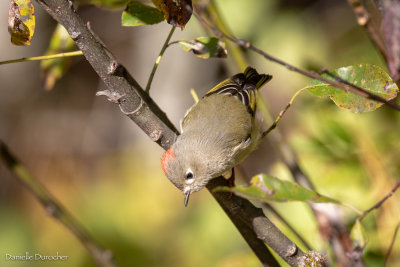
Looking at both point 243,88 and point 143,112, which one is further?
point 243,88

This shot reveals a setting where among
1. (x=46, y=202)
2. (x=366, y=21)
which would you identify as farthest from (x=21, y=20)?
(x=366, y=21)

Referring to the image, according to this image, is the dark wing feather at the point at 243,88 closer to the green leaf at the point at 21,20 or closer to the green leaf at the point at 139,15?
the green leaf at the point at 139,15

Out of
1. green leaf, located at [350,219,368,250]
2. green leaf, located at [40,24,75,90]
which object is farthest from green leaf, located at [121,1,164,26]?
green leaf, located at [350,219,368,250]

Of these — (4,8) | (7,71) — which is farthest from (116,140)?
(4,8)

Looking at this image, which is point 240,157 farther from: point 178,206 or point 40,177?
point 40,177

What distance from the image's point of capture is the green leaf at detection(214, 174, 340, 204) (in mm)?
1215

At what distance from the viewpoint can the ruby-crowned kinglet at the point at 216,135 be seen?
2.33 m

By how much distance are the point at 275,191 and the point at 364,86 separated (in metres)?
0.48

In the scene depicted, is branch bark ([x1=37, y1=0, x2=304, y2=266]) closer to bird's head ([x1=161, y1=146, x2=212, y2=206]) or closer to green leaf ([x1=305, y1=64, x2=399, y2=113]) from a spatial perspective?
green leaf ([x1=305, y1=64, x2=399, y2=113])

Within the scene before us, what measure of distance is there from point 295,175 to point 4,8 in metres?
3.77

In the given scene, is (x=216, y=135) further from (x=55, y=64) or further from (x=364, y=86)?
(x=364, y=86)

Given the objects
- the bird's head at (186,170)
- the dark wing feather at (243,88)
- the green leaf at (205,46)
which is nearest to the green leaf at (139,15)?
the green leaf at (205,46)

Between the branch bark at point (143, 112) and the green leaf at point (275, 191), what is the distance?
0.32 meters

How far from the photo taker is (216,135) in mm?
2531
